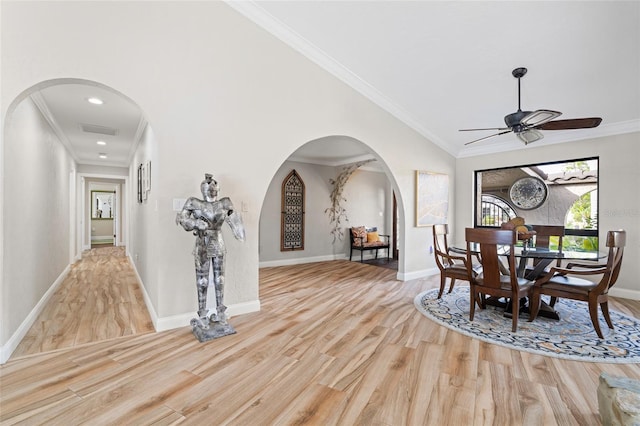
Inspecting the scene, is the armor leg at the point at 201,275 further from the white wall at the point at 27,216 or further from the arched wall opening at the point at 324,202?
the arched wall opening at the point at 324,202

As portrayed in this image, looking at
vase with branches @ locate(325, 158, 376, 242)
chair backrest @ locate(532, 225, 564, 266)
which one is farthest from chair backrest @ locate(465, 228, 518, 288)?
vase with branches @ locate(325, 158, 376, 242)

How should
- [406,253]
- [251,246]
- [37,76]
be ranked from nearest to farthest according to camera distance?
1. [37,76]
2. [251,246]
3. [406,253]

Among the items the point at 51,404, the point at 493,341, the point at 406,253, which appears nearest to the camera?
the point at 51,404

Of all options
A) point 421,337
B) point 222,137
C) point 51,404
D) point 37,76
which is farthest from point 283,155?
point 51,404

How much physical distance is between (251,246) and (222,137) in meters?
1.22

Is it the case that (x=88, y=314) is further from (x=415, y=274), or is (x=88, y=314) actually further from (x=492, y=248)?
(x=415, y=274)

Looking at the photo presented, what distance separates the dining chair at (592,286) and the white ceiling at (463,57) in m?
1.90

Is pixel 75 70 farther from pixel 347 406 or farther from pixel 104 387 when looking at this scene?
pixel 347 406

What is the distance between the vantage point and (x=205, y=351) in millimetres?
2428

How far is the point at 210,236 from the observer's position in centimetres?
275

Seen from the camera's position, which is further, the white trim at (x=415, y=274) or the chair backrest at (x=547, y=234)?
the white trim at (x=415, y=274)

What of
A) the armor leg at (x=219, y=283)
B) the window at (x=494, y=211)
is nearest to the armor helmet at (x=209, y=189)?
the armor leg at (x=219, y=283)

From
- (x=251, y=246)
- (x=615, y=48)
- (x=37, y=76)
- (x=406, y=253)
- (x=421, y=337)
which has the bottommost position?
Result: (x=421, y=337)

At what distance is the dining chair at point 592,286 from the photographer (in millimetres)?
2691
